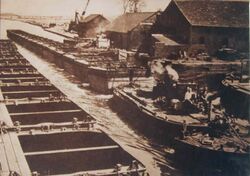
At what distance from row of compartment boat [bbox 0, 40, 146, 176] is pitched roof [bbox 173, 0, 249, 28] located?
342 centimetres

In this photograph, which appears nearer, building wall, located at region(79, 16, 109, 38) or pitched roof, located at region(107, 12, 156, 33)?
building wall, located at region(79, 16, 109, 38)

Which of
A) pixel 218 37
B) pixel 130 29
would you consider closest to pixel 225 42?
pixel 218 37

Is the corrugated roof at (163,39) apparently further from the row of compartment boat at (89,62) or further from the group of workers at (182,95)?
the group of workers at (182,95)

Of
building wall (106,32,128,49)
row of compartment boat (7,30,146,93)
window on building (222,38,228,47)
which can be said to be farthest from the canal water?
window on building (222,38,228,47)

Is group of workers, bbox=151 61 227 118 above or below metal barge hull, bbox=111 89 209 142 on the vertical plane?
above

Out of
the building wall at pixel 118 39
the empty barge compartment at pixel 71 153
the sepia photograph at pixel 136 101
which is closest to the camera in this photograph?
the empty barge compartment at pixel 71 153

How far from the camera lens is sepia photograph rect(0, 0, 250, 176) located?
4.23 m

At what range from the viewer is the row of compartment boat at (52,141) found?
12.4ft

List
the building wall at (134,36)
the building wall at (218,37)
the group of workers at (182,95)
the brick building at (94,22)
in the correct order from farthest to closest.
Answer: the building wall at (134,36) < the building wall at (218,37) < the brick building at (94,22) < the group of workers at (182,95)

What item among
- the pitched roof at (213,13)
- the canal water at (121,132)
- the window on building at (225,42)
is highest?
the pitched roof at (213,13)

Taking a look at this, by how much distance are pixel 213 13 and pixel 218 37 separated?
705mm

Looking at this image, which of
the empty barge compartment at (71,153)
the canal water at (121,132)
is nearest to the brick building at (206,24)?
the canal water at (121,132)

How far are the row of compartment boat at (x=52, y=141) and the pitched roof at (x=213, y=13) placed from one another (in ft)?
11.2

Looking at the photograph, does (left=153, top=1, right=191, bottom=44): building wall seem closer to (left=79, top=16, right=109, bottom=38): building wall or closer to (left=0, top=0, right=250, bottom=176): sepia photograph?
(left=0, top=0, right=250, bottom=176): sepia photograph
